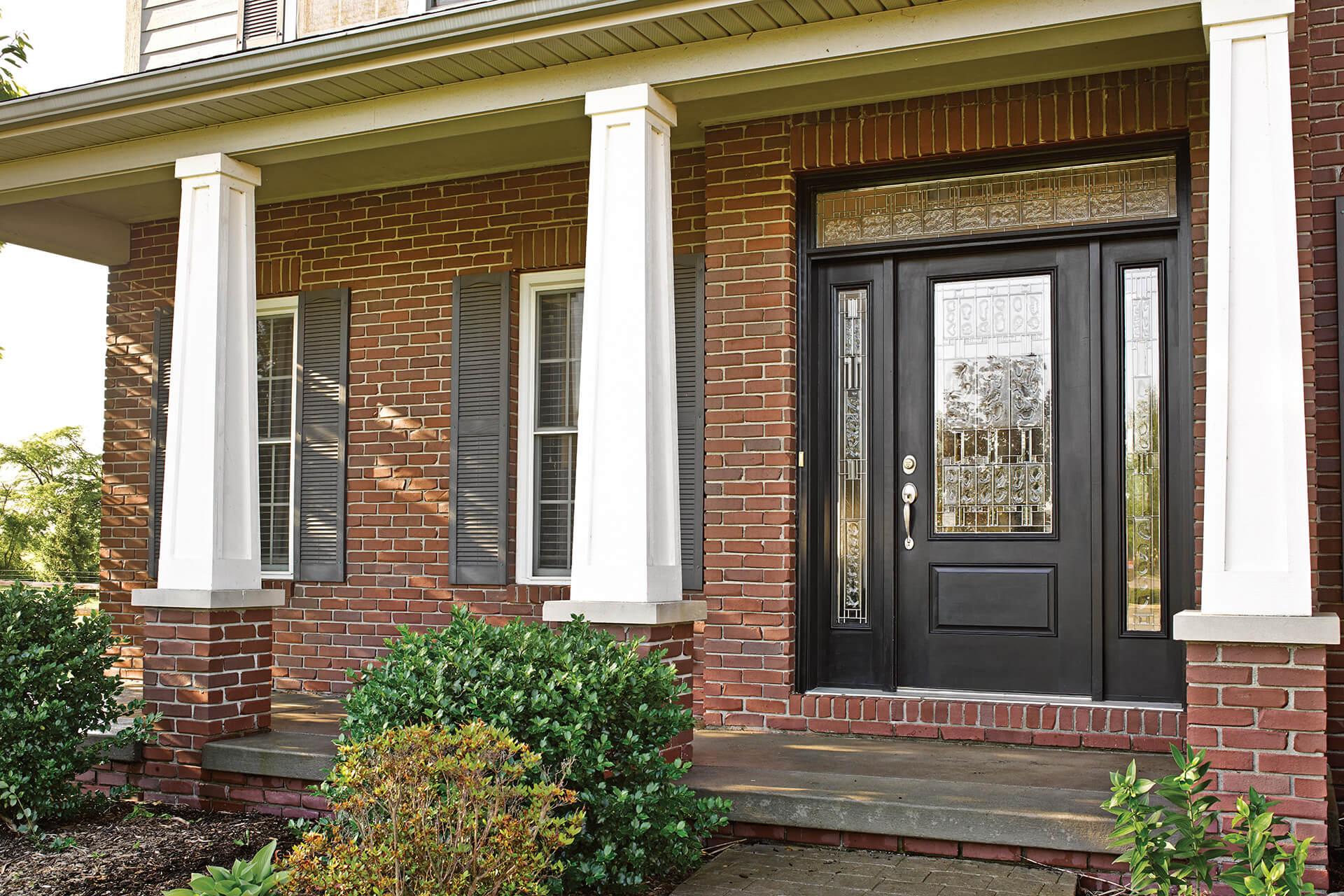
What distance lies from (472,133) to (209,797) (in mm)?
3436

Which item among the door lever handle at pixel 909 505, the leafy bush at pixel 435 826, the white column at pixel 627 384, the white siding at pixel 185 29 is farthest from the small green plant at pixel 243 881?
the white siding at pixel 185 29

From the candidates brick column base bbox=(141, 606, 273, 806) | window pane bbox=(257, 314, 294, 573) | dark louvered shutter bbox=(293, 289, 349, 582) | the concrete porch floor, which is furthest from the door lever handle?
window pane bbox=(257, 314, 294, 573)

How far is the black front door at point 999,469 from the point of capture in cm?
541

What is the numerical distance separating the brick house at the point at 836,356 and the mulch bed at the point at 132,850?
224 mm

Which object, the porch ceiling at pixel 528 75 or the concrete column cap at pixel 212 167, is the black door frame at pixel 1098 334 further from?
the concrete column cap at pixel 212 167

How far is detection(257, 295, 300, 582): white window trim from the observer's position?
7625 mm

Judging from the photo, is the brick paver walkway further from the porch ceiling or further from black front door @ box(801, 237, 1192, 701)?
the porch ceiling

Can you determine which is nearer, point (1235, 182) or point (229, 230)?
point (1235, 182)

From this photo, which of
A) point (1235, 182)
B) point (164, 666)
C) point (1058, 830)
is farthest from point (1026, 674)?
point (164, 666)

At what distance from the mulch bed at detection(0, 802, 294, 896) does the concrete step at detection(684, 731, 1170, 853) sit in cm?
200

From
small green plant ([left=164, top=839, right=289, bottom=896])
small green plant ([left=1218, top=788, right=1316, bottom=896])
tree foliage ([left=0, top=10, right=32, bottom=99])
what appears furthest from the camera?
tree foliage ([left=0, top=10, right=32, bottom=99])

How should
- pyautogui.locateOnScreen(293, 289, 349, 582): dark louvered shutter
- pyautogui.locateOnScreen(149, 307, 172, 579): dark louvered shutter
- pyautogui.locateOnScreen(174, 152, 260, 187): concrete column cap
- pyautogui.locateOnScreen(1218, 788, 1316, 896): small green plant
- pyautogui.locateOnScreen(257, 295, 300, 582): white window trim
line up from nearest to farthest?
pyautogui.locateOnScreen(1218, 788, 1316, 896): small green plant < pyautogui.locateOnScreen(174, 152, 260, 187): concrete column cap < pyautogui.locateOnScreen(293, 289, 349, 582): dark louvered shutter < pyautogui.locateOnScreen(257, 295, 300, 582): white window trim < pyautogui.locateOnScreen(149, 307, 172, 579): dark louvered shutter

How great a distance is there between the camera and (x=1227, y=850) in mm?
3420

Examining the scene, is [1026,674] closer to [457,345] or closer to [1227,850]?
[1227,850]
